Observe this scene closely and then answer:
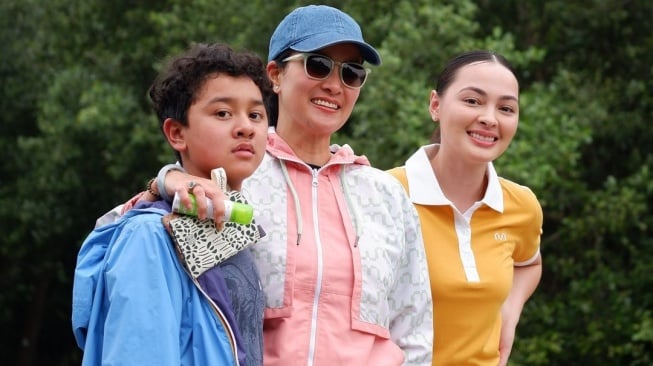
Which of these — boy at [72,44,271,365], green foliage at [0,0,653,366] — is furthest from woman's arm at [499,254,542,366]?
green foliage at [0,0,653,366]

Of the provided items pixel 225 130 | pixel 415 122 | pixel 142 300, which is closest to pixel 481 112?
pixel 225 130

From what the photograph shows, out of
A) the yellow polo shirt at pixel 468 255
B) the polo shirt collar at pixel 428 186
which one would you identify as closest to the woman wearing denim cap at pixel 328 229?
the yellow polo shirt at pixel 468 255

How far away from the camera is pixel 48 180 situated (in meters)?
14.1

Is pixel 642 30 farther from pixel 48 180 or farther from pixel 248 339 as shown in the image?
Result: pixel 248 339

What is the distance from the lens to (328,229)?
3662 mm

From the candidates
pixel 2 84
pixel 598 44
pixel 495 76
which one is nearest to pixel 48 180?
pixel 2 84

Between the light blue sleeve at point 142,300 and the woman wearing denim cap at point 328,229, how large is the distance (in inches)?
11.7

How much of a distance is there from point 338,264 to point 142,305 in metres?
0.71

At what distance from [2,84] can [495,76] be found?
11061 millimetres

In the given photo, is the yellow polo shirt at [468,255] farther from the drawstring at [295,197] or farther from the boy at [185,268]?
the boy at [185,268]

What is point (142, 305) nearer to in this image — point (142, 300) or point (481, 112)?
point (142, 300)

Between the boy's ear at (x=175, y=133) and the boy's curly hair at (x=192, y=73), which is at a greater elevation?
the boy's curly hair at (x=192, y=73)

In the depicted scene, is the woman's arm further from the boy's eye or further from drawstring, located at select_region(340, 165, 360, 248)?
the boy's eye

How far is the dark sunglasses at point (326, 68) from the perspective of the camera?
12.1 feet
